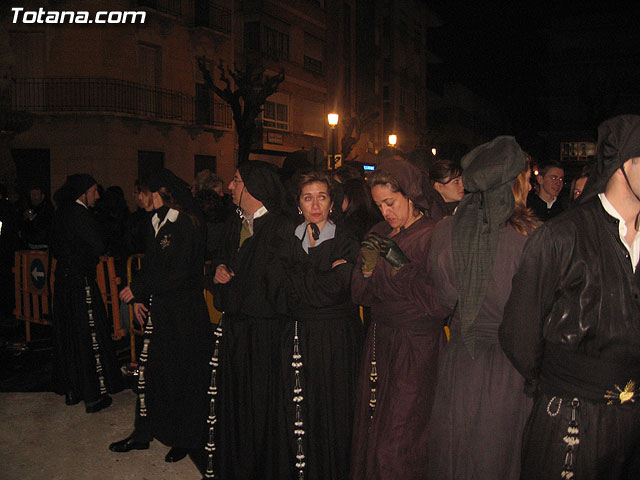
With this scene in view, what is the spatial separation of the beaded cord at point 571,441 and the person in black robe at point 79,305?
466 cm

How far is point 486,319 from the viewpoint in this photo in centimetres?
287

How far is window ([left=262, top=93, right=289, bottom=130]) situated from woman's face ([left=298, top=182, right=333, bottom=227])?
2238 cm

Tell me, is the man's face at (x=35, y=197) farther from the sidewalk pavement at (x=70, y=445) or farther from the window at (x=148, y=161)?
the window at (x=148, y=161)

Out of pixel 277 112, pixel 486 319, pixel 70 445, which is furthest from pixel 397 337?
pixel 277 112

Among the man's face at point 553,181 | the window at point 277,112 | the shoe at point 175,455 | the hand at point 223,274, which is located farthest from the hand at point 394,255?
the window at point 277,112

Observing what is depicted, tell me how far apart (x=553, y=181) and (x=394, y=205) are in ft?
14.5

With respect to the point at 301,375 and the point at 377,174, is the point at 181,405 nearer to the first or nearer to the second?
the point at 301,375

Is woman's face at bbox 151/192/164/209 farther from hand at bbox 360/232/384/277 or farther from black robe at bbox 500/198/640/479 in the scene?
black robe at bbox 500/198/640/479

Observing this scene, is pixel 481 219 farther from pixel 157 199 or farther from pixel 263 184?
pixel 157 199

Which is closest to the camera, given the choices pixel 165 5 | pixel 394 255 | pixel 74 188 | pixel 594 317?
pixel 594 317

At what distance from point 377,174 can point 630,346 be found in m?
1.94

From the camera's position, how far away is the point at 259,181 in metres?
4.14

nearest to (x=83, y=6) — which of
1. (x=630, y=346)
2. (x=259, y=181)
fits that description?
(x=259, y=181)

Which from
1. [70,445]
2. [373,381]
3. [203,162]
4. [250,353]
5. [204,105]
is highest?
[204,105]
